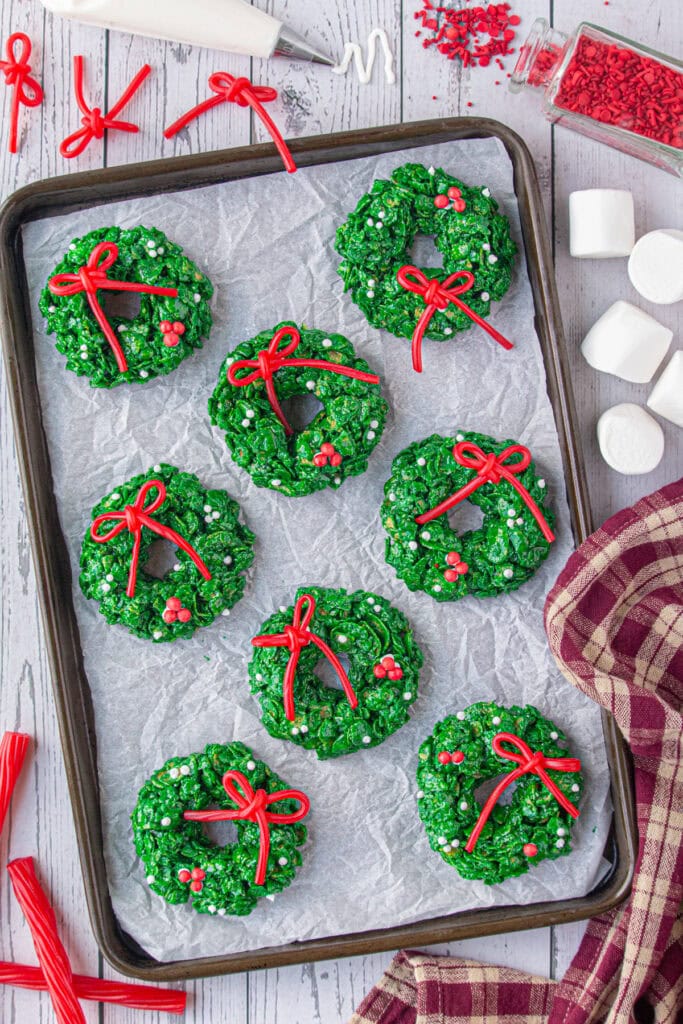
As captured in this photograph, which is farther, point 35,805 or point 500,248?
point 35,805

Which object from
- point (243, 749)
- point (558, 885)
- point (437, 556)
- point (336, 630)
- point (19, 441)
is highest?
point (19, 441)

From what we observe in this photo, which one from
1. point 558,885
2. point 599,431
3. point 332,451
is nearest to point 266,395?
point 332,451

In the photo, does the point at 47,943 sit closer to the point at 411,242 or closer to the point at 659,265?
the point at 411,242

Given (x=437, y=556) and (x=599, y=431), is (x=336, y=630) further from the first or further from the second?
(x=599, y=431)

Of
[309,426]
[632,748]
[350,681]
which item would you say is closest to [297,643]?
[350,681]

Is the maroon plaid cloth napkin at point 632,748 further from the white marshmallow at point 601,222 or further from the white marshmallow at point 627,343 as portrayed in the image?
the white marshmallow at point 601,222
